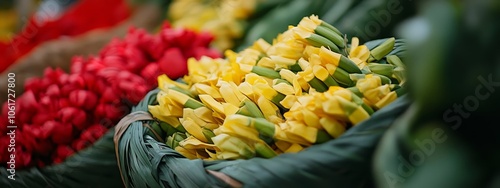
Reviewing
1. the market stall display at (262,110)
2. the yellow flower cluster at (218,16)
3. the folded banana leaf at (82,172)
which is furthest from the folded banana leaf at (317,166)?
the yellow flower cluster at (218,16)

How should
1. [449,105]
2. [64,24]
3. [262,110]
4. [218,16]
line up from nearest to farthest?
[449,105]
[262,110]
[218,16]
[64,24]

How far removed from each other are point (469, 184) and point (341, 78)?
0.20 metres

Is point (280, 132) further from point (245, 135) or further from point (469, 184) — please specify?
point (469, 184)

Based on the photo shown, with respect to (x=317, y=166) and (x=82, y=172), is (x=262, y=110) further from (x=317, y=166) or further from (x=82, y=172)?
(x=82, y=172)

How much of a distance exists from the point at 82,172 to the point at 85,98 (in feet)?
0.42

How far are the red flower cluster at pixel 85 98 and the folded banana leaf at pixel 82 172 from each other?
0.03 metres

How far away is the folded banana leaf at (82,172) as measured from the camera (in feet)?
2.64

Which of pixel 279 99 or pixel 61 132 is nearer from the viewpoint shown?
pixel 279 99

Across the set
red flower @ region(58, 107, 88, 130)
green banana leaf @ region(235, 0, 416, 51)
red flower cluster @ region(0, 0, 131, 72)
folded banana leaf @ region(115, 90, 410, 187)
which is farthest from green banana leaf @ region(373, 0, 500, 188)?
red flower cluster @ region(0, 0, 131, 72)

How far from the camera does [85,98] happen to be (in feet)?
2.96

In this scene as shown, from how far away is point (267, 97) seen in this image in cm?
61

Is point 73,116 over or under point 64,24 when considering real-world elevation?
under

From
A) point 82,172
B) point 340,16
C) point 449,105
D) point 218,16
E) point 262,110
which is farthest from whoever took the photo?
point 218,16

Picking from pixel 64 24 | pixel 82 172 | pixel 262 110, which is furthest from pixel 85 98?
pixel 64 24
